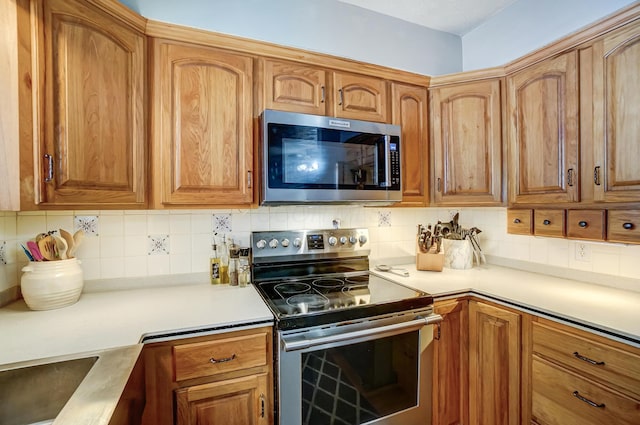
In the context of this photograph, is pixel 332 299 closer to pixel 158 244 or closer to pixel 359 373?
pixel 359 373

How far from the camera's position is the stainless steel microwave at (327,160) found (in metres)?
1.45

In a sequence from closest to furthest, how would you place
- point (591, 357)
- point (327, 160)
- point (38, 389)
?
point (38, 389), point (591, 357), point (327, 160)

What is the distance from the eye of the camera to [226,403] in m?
1.17

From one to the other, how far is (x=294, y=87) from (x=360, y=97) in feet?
1.32

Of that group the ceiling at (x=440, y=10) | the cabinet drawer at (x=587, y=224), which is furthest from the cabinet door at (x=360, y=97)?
the cabinet drawer at (x=587, y=224)

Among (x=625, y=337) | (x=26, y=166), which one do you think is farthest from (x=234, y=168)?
(x=625, y=337)

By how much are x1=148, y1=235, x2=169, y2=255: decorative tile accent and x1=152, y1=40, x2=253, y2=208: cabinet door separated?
345 mm

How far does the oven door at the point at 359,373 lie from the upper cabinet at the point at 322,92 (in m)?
1.13

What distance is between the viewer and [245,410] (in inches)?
46.9

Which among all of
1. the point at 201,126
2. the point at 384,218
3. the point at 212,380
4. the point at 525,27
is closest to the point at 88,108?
the point at 201,126

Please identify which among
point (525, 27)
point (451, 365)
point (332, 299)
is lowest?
point (451, 365)

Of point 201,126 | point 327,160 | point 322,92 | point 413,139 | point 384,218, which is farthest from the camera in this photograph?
point 384,218

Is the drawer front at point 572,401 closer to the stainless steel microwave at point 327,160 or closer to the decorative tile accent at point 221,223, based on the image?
the stainless steel microwave at point 327,160

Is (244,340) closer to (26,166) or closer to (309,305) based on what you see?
(309,305)
